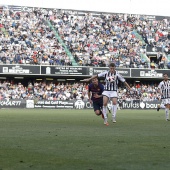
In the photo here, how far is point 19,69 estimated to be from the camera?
187ft

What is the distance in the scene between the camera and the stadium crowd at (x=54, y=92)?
55.7 metres

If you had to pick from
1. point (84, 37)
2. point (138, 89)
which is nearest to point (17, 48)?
point (84, 37)

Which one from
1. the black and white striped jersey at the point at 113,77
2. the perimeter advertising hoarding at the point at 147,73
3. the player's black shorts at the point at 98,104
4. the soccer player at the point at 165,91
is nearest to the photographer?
the black and white striped jersey at the point at 113,77

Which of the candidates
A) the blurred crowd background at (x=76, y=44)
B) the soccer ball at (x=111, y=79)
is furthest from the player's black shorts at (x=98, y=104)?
the blurred crowd background at (x=76, y=44)

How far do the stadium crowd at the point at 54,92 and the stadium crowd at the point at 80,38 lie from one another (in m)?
2.65

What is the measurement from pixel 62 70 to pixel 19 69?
4952 mm

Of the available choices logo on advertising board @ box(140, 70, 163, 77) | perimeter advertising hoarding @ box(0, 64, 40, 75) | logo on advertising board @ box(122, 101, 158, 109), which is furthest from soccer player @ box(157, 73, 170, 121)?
logo on advertising board @ box(140, 70, 163, 77)

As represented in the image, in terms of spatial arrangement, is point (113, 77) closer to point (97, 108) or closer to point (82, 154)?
point (97, 108)

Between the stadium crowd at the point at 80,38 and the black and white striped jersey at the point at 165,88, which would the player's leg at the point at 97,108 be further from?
the stadium crowd at the point at 80,38

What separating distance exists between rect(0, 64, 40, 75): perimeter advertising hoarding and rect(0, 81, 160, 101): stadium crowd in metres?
1.45

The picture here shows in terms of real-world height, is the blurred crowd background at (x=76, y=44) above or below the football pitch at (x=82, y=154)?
above

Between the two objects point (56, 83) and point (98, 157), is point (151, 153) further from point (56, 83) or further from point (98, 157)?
point (56, 83)

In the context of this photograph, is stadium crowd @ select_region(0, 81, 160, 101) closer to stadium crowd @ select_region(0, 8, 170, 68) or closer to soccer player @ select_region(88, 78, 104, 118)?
stadium crowd @ select_region(0, 8, 170, 68)

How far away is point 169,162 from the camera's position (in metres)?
8.34
